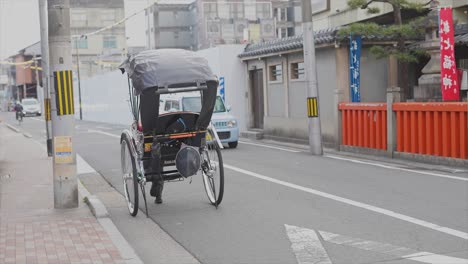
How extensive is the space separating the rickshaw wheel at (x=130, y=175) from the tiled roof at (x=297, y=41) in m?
11.3

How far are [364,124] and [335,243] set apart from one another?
10752 millimetres

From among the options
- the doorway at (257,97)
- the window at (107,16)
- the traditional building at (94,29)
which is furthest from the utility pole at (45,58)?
the window at (107,16)

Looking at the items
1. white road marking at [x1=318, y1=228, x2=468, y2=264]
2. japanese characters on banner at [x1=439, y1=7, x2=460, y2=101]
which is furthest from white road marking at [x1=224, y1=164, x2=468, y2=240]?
japanese characters on banner at [x1=439, y1=7, x2=460, y2=101]

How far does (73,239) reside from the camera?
25.0ft

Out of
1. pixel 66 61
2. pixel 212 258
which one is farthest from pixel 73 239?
pixel 66 61

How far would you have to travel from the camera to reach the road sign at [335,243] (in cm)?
642

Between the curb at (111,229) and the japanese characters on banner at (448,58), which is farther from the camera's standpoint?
the japanese characters on banner at (448,58)

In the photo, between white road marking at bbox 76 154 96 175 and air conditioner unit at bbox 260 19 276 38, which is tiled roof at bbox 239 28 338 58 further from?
air conditioner unit at bbox 260 19 276 38

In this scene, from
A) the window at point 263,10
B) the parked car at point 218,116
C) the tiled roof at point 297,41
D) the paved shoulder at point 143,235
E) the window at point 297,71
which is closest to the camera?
the paved shoulder at point 143,235

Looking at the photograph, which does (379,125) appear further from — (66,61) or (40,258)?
(40,258)

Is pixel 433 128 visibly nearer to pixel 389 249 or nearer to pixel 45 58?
pixel 389 249

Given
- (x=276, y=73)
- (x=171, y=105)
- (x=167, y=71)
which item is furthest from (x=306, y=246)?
(x=276, y=73)

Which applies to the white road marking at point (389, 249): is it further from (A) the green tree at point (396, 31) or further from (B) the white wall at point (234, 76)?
(B) the white wall at point (234, 76)

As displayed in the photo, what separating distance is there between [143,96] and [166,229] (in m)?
1.90
